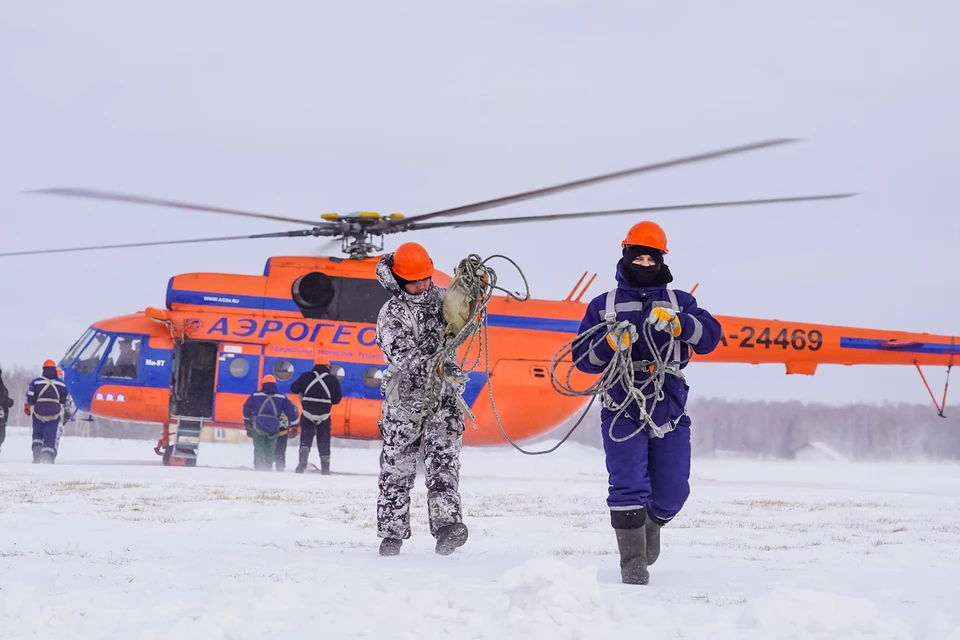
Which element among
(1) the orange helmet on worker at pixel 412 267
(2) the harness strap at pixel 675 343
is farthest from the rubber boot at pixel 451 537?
(2) the harness strap at pixel 675 343

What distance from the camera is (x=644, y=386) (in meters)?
4.68

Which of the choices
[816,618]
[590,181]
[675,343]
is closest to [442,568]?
[675,343]

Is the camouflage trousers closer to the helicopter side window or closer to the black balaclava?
the black balaclava

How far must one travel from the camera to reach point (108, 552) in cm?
500

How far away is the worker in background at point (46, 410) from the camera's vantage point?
574 inches

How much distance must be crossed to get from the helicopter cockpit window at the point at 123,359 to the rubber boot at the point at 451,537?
9965mm

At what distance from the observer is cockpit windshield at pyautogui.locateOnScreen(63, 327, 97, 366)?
14.3 meters

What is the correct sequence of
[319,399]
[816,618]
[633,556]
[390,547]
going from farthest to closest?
[319,399], [390,547], [633,556], [816,618]

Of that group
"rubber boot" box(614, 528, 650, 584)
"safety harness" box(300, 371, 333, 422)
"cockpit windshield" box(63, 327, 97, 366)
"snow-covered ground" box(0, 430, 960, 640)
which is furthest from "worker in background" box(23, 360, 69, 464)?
"rubber boot" box(614, 528, 650, 584)

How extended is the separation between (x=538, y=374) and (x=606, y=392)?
365 inches

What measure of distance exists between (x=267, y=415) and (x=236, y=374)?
759 mm

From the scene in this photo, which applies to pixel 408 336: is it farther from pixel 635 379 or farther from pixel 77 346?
pixel 77 346

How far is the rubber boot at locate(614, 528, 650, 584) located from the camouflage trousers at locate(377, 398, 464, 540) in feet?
3.96

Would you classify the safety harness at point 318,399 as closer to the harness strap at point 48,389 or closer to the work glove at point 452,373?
the harness strap at point 48,389
